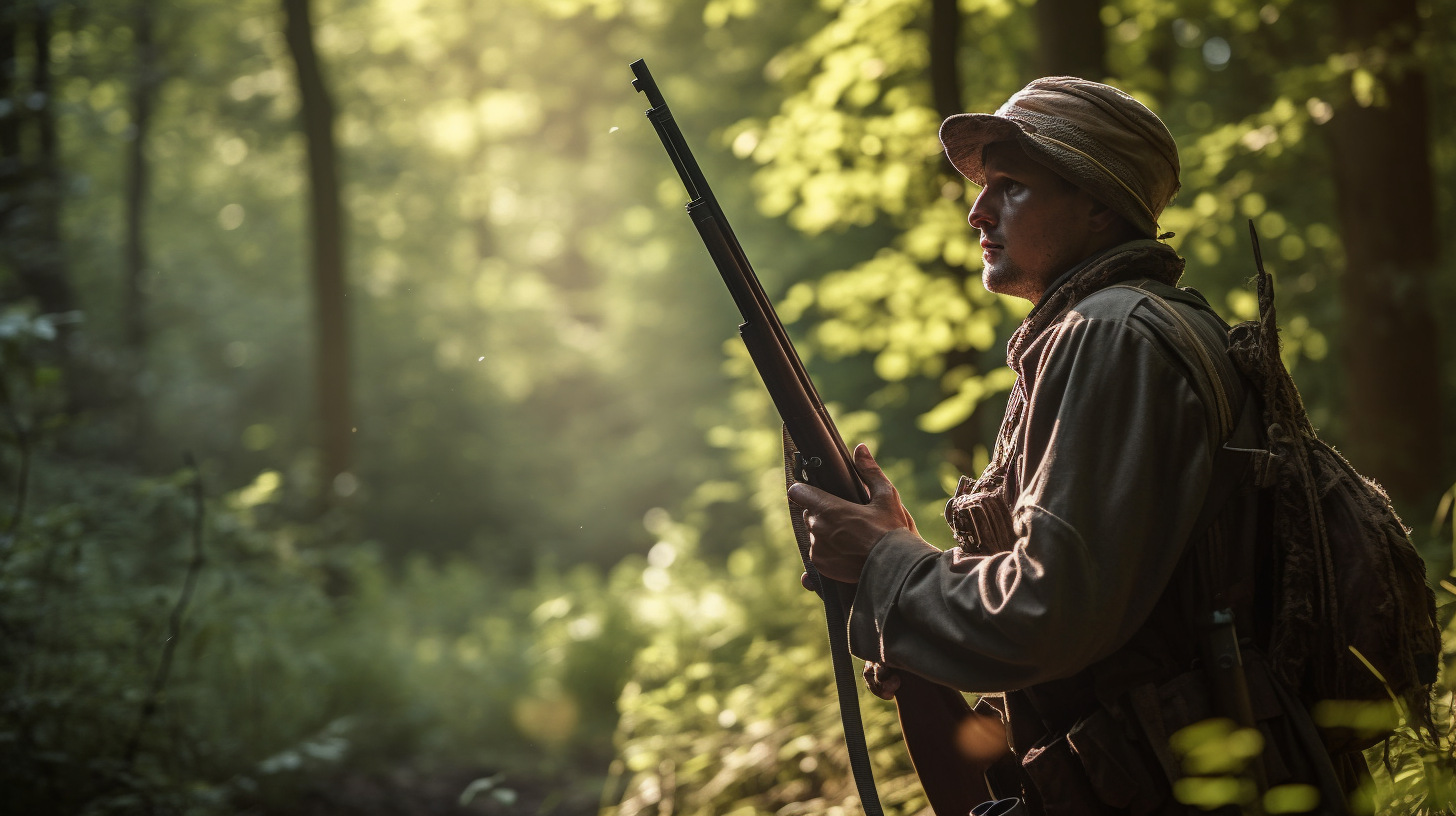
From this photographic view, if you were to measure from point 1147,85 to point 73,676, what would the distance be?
620 centimetres

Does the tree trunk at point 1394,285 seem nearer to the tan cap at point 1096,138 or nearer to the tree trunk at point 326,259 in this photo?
the tan cap at point 1096,138

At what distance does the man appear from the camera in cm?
168

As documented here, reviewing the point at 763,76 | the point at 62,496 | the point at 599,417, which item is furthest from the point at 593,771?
the point at 599,417

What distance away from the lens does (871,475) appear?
2123 millimetres

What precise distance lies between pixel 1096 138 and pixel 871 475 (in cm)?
79

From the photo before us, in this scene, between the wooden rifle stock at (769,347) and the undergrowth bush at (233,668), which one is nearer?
the wooden rifle stock at (769,347)

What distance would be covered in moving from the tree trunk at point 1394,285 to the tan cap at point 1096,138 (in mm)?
5619

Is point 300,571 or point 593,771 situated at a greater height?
point 300,571

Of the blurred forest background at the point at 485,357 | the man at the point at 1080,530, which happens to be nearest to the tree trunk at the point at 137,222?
the blurred forest background at the point at 485,357

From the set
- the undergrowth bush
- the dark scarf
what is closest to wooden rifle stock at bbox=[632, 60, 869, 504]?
the dark scarf

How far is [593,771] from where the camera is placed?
290 inches

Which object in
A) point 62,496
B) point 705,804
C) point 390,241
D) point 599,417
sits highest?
point 390,241

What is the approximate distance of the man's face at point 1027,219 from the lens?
205 cm

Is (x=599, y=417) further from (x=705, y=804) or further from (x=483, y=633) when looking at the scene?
(x=705, y=804)
